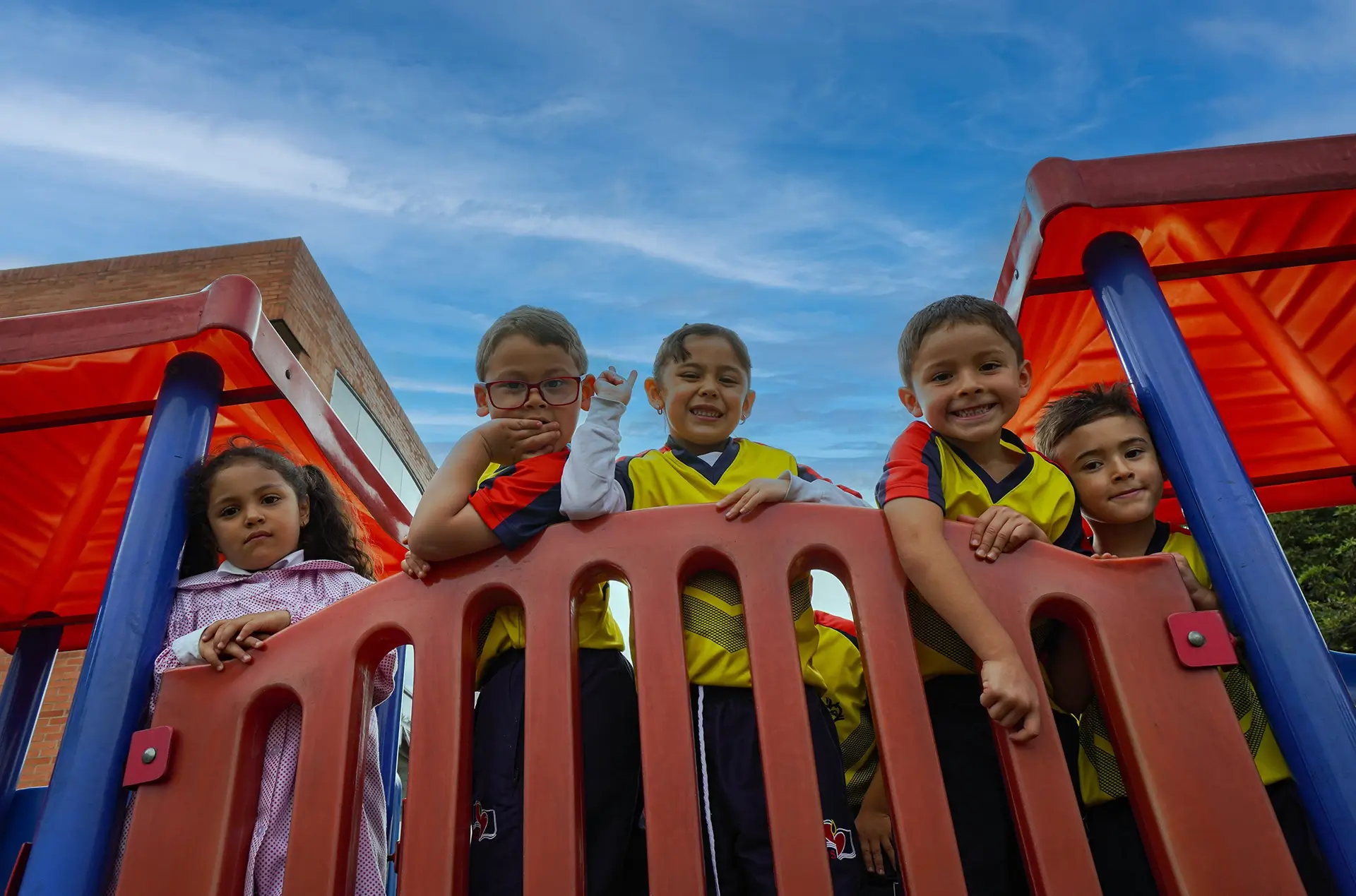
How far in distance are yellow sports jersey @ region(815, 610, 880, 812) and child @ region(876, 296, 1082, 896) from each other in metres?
0.30

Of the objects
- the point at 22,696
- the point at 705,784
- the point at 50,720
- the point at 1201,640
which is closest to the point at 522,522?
the point at 705,784

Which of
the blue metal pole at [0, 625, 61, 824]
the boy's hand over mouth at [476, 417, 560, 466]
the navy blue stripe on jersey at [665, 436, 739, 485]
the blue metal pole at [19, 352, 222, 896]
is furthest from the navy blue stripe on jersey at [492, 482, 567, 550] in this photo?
the blue metal pole at [0, 625, 61, 824]

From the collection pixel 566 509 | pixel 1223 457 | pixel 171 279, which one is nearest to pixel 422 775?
pixel 566 509

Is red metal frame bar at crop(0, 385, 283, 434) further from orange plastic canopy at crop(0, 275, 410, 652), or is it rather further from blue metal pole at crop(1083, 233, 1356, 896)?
blue metal pole at crop(1083, 233, 1356, 896)

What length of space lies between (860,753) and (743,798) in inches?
30.7

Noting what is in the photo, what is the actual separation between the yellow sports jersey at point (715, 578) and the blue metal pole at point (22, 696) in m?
2.91

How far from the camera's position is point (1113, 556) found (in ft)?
6.09

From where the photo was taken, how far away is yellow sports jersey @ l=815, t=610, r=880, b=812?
85.7 inches

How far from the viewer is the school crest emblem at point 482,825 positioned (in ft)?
5.22

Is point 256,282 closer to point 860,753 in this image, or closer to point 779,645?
point 860,753

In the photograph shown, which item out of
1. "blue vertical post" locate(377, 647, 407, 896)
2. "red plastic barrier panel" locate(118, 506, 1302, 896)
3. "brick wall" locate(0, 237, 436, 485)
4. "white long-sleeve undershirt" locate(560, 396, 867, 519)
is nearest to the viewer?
"red plastic barrier panel" locate(118, 506, 1302, 896)

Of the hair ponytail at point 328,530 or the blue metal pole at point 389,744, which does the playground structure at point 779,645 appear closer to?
the hair ponytail at point 328,530

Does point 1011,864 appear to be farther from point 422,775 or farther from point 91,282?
point 91,282

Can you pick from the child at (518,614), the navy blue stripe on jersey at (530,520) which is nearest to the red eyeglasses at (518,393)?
the child at (518,614)
